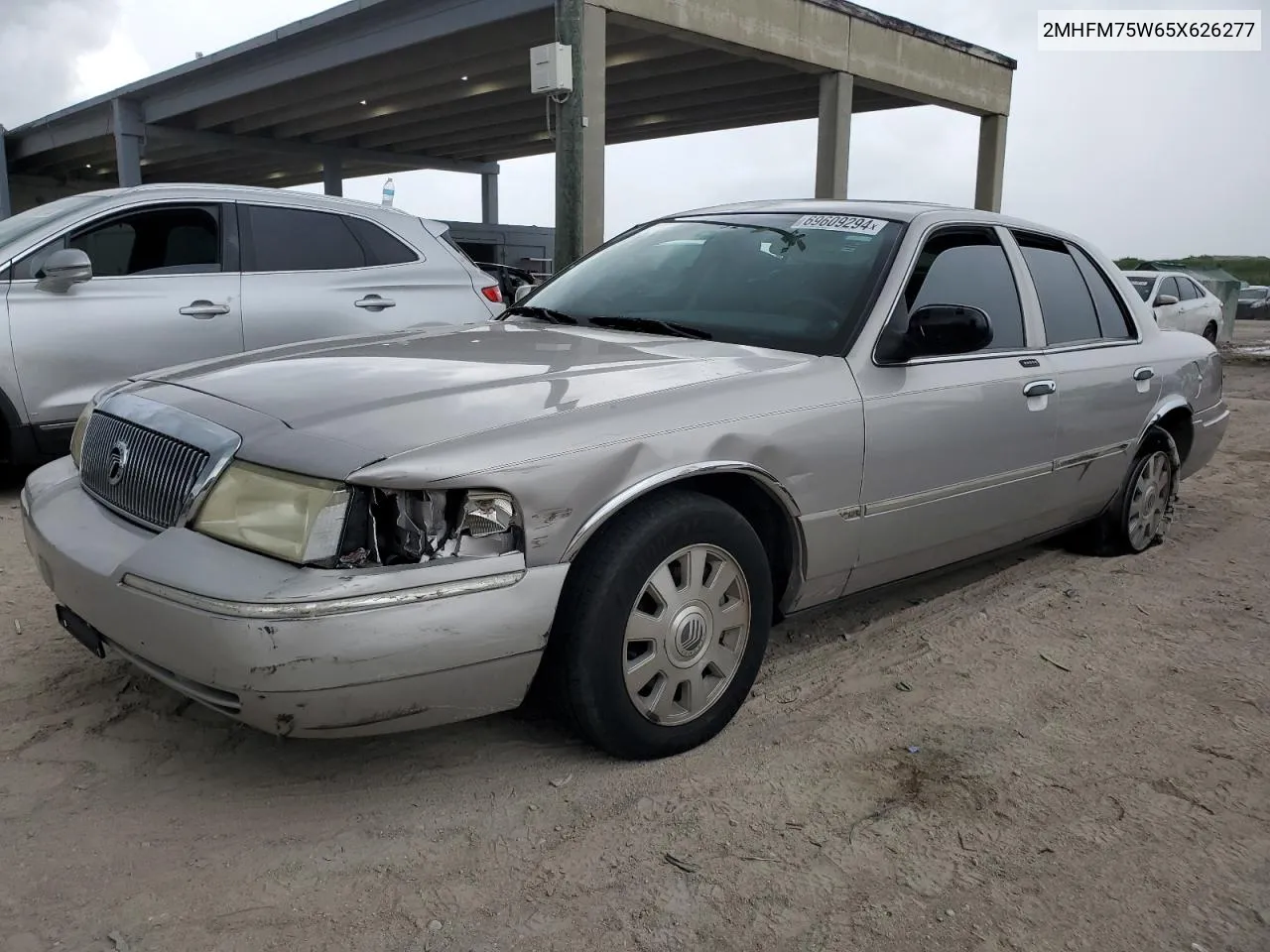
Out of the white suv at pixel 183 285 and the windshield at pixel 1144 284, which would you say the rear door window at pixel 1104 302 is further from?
the windshield at pixel 1144 284

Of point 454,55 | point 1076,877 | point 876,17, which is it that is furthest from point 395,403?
point 876,17

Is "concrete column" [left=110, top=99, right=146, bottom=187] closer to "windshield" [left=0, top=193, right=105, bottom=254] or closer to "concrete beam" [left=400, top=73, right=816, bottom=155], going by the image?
"concrete beam" [left=400, top=73, right=816, bottom=155]

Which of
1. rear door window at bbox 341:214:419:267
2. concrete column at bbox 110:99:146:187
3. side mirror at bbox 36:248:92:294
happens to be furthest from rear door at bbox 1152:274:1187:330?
concrete column at bbox 110:99:146:187

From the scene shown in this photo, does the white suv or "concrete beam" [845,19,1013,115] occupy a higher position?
"concrete beam" [845,19,1013,115]

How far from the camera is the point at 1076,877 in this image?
2.34 meters

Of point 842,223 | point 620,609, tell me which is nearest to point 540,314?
point 842,223

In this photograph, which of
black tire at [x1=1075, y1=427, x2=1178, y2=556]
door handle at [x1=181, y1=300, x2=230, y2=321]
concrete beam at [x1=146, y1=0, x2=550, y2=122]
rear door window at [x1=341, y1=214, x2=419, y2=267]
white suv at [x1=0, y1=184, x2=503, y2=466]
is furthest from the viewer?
concrete beam at [x1=146, y1=0, x2=550, y2=122]

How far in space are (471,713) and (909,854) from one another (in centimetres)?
108

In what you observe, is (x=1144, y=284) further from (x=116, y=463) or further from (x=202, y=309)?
(x=116, y=463)

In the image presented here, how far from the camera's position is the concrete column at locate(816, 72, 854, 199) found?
16.6m

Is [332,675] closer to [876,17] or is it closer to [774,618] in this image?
[774,618]

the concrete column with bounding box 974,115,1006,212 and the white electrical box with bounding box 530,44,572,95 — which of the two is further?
the concrete column with bounding box 974,115,1006,212

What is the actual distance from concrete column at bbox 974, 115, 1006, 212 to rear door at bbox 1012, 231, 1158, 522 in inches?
684

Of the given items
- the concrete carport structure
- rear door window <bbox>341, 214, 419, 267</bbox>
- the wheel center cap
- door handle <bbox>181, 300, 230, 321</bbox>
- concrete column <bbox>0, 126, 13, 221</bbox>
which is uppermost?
the concrete carport structure
